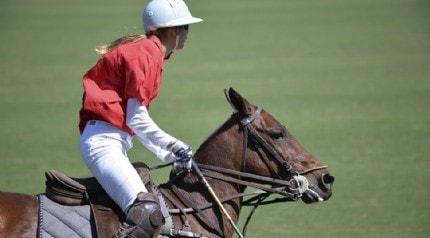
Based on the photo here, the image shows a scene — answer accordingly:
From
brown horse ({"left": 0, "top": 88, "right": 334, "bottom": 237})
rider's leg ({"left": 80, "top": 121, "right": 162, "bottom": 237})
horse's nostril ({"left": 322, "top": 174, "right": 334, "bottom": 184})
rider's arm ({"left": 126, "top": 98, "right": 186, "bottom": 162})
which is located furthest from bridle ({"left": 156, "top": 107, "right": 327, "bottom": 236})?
rider's leg ({"left": 80, "top": 121, "right": 162, "bottom": 237})

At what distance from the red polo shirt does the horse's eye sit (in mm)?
855

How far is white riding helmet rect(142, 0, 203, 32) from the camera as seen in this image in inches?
201

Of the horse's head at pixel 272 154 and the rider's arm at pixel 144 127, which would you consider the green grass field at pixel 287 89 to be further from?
the rider's arm at pixel 144 127

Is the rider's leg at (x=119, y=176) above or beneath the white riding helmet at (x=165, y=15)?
beneath

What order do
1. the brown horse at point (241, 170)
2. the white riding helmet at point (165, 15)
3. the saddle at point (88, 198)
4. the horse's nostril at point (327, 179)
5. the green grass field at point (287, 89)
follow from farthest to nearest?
the green grass field at point (287, 89) < the horse's nostril at point (327, 179) < the brown horse at point (241, 170) < the white riding helmet at point (165, 15) < the saddle at point (88, 198)

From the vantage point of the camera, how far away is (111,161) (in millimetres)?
4820

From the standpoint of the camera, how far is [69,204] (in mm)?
4871

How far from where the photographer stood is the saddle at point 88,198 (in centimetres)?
484

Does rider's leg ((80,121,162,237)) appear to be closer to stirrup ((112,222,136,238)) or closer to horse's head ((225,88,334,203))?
stirrup ((112,222,136,238))

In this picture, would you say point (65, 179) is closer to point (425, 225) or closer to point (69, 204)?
point (69, 204)

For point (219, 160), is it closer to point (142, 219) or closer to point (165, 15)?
point (142, 219)

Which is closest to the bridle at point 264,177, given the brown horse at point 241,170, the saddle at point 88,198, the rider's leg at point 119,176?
the brown horse at point 241,170

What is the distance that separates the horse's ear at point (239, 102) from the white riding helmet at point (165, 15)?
0.55m

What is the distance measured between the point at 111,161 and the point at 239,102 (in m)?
0.96
